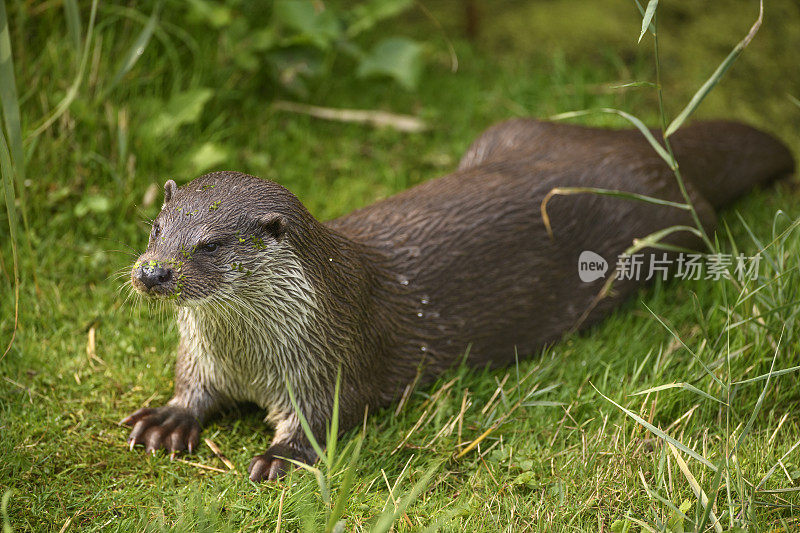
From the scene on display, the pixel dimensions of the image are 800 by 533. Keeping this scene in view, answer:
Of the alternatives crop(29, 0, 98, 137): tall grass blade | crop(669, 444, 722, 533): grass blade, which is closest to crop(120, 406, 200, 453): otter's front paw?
crop(29, 0, 98, 137): tall grass blade

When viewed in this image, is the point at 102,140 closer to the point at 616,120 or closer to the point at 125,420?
the point at 125,420

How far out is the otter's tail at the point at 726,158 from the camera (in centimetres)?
283

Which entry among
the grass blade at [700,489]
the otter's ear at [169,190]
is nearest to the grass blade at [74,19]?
the otter's ear at [169,190]

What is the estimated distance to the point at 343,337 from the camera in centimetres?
211

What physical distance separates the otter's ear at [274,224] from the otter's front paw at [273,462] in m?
0.54

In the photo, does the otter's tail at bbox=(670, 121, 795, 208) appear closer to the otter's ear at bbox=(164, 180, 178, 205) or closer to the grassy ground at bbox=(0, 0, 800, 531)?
the grassy ground at bbox=(0, 0, 800, 531)

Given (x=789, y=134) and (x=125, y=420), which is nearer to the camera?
(x=125, y=420)

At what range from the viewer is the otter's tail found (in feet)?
9.27

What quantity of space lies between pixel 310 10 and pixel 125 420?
6.19 ft

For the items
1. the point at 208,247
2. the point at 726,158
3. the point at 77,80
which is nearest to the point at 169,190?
the point at 208,247

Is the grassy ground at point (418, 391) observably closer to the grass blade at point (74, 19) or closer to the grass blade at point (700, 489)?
the grass blade at point (700, 489)

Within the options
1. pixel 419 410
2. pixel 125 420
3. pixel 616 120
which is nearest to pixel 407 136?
pixel 616 120

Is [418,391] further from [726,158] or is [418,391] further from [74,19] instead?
[726,158]

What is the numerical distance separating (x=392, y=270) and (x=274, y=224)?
48 cm
